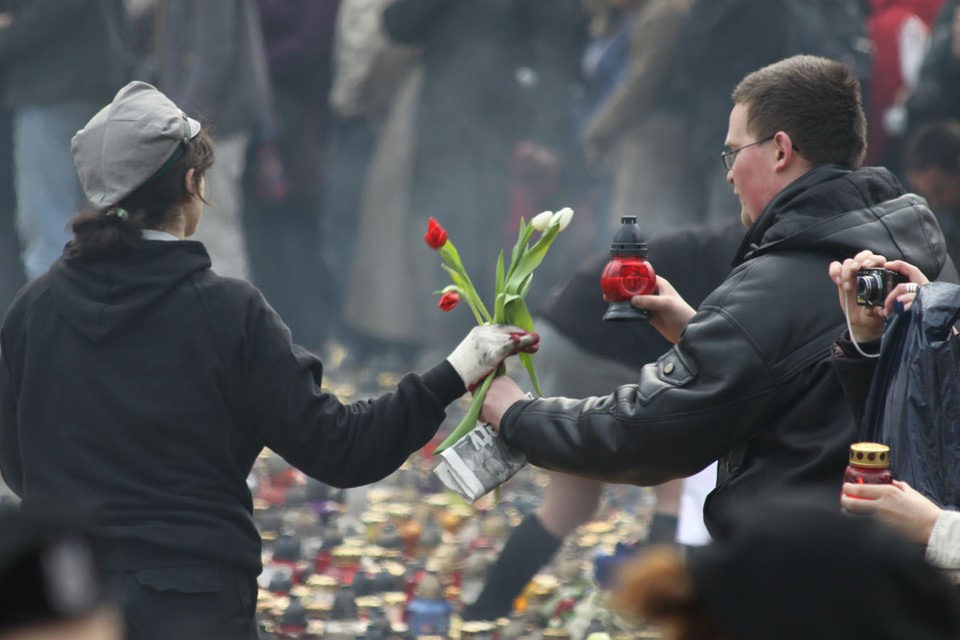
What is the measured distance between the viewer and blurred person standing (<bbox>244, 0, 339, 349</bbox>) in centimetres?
1012

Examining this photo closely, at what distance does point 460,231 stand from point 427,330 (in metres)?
0.73

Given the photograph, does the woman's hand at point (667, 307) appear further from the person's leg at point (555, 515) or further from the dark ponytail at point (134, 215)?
the person's leg at point (555, 515)

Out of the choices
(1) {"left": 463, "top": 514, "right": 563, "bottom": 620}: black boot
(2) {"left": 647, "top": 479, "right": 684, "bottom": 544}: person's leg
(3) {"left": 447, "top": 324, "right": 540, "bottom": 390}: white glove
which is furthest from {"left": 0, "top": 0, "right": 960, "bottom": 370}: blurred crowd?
(3) {"left": 447, "top": 324, "right": 540, "bottom": 390}: white glove

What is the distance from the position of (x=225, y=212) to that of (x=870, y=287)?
6.54m

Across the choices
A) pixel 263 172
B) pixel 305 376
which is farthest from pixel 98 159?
pixel 263 172

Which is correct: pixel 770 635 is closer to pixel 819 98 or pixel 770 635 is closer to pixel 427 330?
pixel 819 98

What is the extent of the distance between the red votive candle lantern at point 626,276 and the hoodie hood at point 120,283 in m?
1.06

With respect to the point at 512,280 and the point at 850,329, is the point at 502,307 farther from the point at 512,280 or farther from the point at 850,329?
the point at 850,329

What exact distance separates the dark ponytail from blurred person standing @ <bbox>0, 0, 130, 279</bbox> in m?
4.74

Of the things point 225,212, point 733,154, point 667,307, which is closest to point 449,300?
point 667,307

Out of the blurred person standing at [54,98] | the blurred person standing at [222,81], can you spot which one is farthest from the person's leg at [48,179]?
the blurred person standing at [222,81]

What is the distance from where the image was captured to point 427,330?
1062cm

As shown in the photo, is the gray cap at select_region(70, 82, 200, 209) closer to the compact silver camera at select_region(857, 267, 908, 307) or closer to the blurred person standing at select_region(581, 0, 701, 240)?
the compact silver camera at select_region(857, 267, 908, 307)

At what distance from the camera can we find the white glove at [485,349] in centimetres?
396
